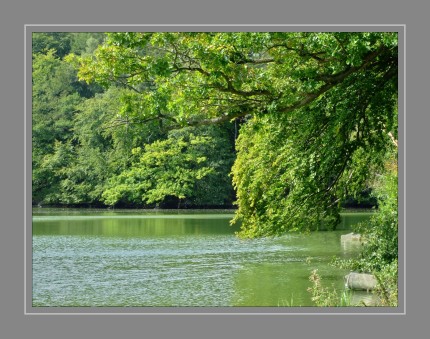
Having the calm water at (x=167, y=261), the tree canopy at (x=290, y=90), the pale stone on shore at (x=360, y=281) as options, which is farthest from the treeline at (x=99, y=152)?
the tree canopy at (x=290, y=90)

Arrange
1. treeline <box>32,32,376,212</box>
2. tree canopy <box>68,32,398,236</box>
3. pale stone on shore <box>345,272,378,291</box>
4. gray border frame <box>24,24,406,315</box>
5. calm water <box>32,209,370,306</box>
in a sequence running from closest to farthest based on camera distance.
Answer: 1. gray border frame <box>24,24,406,315</box>
2. tree canopy <box>68,32,398,236</box>
3. pale stone on shore <box>345,272,378,291</box>
4. calm water <box>32,209,370,306</box>
5. treeline <box>32,32,376,212</box>

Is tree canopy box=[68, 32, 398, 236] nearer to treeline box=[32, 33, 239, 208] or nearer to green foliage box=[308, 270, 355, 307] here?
green foliage box=[308, 270, 355, 307]

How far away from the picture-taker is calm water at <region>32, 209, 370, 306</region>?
1370 centimetres

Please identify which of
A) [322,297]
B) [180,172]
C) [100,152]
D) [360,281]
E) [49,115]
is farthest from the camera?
[180,172]

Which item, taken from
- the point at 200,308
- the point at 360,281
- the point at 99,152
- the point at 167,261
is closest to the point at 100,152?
the point at 99,152

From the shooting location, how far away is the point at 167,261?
58.7 feet

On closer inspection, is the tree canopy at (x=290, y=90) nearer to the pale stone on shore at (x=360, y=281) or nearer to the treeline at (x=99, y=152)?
the pale stone on shore at (x=360, y=281)

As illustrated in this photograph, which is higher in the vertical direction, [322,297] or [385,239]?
[385,239]

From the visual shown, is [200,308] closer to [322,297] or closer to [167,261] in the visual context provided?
[322,297]

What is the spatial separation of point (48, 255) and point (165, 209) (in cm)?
443

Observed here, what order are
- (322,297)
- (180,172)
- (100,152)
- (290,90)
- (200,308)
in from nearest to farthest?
(200,308), (290,90), (322,297), (100,152), (180,172)

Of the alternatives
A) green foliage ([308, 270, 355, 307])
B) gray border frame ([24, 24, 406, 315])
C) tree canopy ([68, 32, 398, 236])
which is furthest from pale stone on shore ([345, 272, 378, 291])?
gray border frame ([24, 24, 406, 315])

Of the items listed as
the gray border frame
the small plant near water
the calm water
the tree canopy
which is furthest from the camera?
the calm water

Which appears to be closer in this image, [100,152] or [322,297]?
[322,297]
